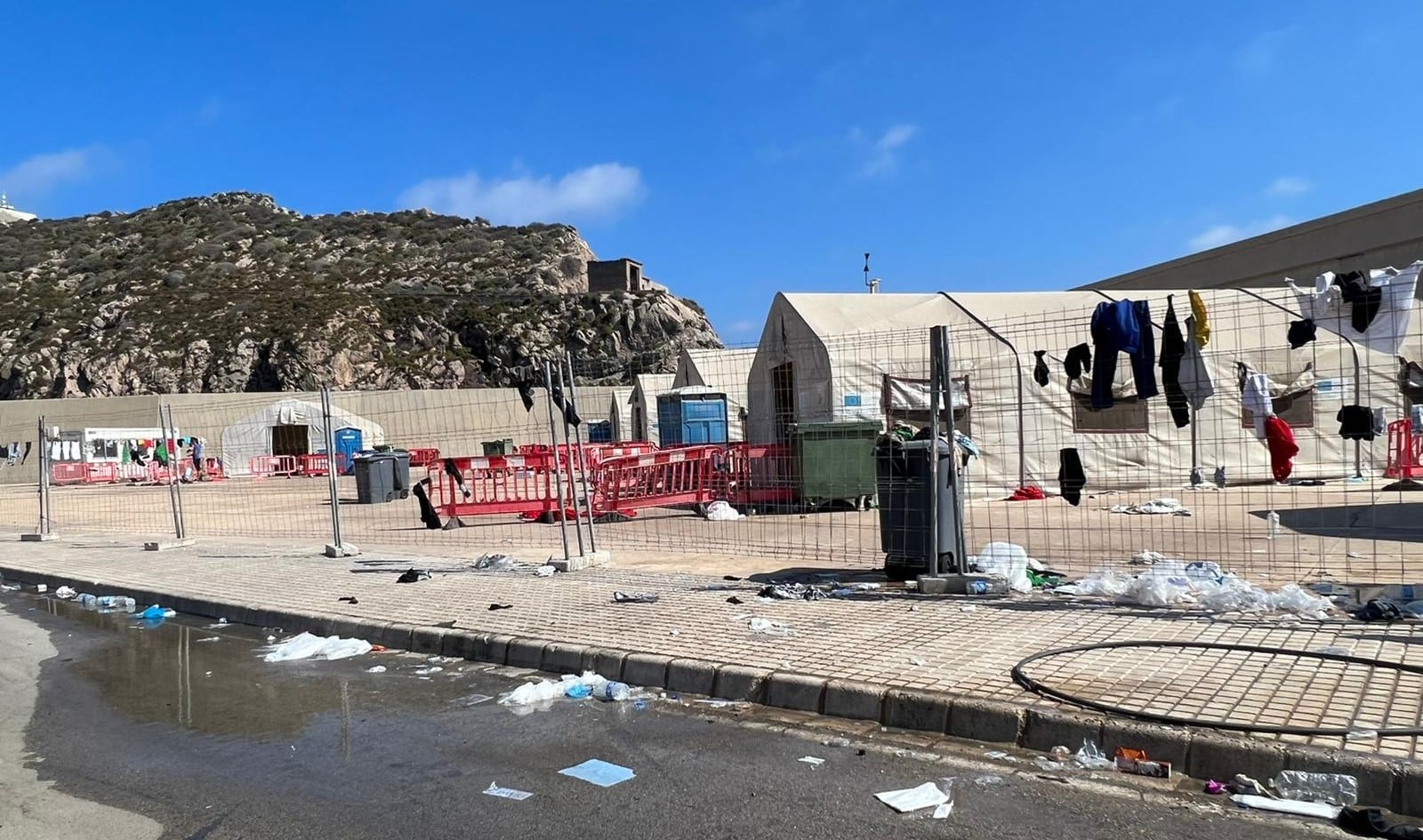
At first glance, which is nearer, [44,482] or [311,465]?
[44,482]

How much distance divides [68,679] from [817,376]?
44.9 feet

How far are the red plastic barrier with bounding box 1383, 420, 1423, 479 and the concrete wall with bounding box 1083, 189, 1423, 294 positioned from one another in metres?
10.6

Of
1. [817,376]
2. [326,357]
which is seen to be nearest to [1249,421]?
[817,376]

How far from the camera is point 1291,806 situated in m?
3.79

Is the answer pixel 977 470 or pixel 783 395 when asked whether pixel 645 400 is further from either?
pixel 977 470

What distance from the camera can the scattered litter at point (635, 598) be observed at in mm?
8220

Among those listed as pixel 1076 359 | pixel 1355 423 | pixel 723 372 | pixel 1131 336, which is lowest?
pixel 1355 423

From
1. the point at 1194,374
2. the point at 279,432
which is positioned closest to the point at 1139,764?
the point at 1194,374

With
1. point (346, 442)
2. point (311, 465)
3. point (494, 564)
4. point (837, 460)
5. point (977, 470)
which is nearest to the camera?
point (494, 564)

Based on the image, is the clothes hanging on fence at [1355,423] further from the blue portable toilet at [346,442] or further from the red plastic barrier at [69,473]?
the red plastic barrier at [69,473]

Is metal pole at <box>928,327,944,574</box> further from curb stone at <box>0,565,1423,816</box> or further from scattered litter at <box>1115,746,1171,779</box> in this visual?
scattered litter at <box>1115,746,1171,779</box>

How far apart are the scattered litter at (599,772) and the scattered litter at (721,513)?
10.4m

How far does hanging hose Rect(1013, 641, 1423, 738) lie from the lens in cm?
421

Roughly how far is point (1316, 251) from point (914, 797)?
30.2 meters
